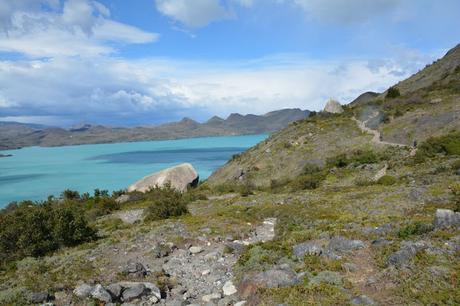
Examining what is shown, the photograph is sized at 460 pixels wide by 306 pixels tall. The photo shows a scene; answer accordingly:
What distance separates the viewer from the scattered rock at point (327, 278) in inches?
430

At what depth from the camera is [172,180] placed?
2007 inches

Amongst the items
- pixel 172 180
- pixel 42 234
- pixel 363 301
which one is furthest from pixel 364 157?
pixel 363 301

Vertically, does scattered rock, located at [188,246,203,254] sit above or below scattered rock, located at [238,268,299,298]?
below

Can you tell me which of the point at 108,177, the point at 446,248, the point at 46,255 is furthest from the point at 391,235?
the point at 108,177

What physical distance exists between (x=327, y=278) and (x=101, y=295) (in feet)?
21.8

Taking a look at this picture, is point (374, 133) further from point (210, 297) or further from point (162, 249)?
point (210, 297)

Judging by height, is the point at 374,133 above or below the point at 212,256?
above

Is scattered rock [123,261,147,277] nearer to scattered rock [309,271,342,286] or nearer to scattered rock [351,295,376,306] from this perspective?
scattered rock [309,271,342,286]

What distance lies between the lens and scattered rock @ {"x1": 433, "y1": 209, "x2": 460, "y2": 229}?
14.1 meters

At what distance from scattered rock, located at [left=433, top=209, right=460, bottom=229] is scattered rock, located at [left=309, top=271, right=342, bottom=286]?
5255 millimetres

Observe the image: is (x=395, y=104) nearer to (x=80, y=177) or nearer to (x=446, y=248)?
(x=446, y=248)

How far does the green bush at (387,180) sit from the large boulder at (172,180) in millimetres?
25975

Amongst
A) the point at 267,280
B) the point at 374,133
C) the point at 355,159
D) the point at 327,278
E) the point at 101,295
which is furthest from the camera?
the point at 374,133

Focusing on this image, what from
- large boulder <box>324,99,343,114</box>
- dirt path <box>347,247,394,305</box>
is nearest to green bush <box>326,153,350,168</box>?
dirt path <box>347,247,394,305</box>
